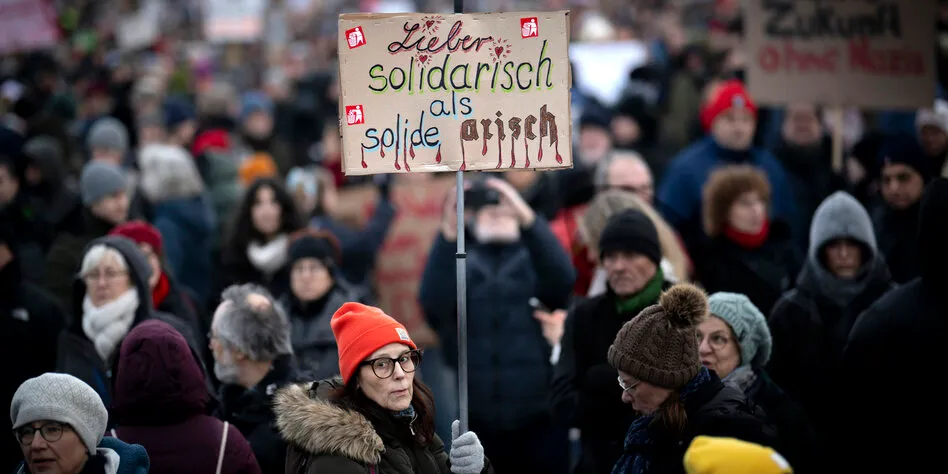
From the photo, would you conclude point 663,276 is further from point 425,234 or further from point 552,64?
point 425,234

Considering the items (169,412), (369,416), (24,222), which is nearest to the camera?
(369,416)

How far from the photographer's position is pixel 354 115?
482 cm

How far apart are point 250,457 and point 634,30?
54.1 ft

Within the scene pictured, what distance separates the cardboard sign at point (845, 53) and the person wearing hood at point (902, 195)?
3.01 feet

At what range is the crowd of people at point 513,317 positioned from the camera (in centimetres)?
438

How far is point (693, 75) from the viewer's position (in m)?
13.4

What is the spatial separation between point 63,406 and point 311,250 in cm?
265

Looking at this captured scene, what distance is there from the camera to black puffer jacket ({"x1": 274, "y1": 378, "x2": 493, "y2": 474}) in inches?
164

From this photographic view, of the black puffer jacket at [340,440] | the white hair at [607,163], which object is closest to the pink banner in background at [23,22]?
the white hair at [607,163]

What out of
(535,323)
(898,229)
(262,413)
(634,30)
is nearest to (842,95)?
(898,229)

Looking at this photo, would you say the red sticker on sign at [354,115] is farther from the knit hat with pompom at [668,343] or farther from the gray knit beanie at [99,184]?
the gray knit beanie at [99,184]

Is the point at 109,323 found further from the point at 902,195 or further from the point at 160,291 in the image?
the point at 902,195

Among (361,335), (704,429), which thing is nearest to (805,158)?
(704,429)

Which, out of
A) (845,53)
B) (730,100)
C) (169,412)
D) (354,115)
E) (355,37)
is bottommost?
(169,412)
